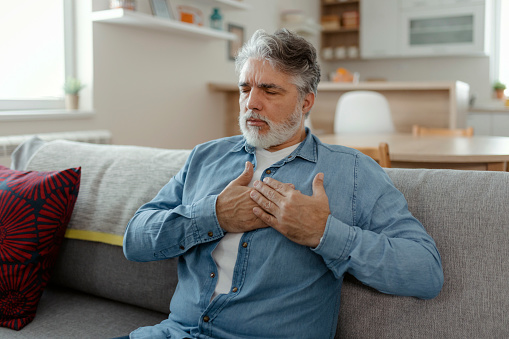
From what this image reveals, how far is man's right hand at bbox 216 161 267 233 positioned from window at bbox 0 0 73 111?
2536mm

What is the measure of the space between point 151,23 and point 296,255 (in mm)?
3062

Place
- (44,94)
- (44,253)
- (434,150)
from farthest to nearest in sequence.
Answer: (44,94) → (434,150) → (44,253)

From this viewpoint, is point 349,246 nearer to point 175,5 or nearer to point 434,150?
point 434,150

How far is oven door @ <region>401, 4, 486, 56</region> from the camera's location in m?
6.19

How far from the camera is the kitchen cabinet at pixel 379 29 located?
Result: 21.9ft

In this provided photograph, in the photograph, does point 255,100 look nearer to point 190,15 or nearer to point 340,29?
point 190,15

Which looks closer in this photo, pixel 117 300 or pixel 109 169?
pixel 117 300

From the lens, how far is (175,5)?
14.3ft

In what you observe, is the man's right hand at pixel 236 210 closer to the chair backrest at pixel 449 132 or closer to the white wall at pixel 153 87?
the white wall at pixel 153 87

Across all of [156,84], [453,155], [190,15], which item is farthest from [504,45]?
[453,155]

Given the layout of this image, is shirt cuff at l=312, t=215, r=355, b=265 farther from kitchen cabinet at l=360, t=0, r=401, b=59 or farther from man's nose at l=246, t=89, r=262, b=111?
kitchen cabinet at l=360, t=0, r=401, b=59

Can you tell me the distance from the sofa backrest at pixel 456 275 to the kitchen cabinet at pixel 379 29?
5848 millimetres

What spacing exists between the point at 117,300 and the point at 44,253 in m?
0.26

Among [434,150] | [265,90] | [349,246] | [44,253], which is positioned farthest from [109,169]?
[434,150]
